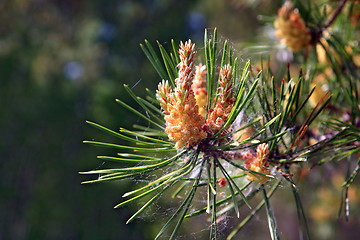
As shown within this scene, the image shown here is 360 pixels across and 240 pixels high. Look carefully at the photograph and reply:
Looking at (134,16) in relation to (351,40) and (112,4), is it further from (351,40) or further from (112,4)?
(351,40)

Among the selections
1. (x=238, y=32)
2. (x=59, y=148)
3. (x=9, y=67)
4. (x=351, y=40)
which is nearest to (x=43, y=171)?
(x=59, y=148)

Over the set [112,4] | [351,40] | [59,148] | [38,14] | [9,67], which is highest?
[112,4]

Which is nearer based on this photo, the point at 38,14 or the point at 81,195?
the point at 38,14

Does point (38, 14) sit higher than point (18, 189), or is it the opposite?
point (38, 14)

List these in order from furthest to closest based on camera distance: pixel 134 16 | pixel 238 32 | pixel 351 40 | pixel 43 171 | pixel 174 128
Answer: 1. pixel 43 171
2. pixel 134 16
3. pixel 238 32
4. pixel 351 40
5. pixel 174 128

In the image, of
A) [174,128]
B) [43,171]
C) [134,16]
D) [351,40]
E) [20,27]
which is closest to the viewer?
[174,128]

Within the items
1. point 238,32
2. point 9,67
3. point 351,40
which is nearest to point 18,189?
point 9,67
